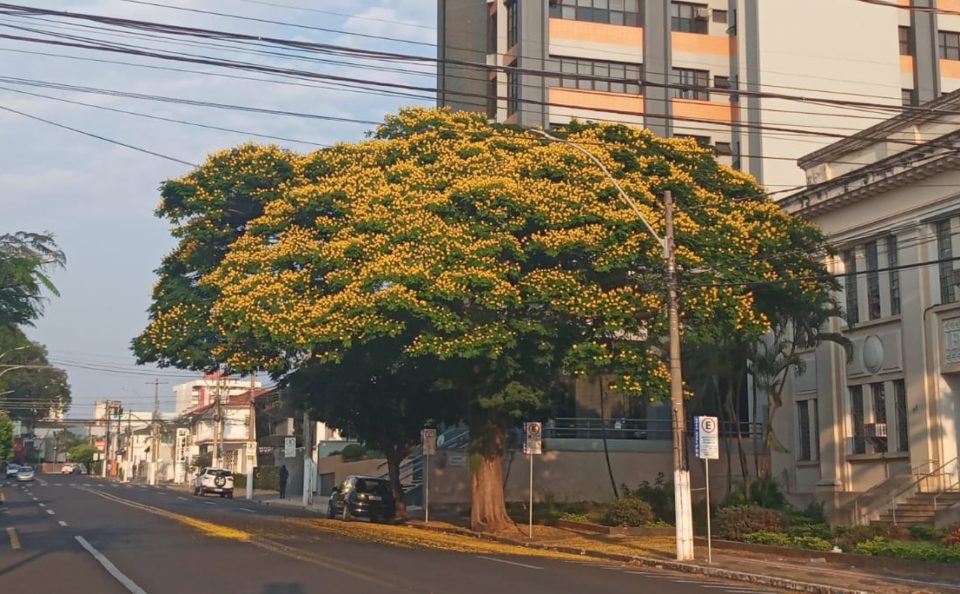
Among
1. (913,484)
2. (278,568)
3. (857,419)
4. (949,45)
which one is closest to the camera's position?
(278,568)

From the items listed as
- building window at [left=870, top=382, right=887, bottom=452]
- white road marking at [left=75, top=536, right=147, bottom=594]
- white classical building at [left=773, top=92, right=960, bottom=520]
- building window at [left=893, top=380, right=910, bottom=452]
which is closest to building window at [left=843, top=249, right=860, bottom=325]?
white classical building at [left=773, top=92, right=960, bottom=520]

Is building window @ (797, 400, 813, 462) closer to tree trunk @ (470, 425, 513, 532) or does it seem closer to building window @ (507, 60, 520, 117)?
tree trunk @ (470, 425, 513, 532)

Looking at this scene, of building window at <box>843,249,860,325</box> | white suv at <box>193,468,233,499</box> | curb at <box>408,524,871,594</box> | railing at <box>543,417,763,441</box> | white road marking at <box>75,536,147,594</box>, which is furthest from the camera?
white suv at <box>193,468,233,499</box>

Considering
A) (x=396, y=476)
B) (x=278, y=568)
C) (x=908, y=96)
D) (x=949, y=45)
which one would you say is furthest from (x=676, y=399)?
(x=949, y=45)

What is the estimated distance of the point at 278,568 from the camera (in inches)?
733

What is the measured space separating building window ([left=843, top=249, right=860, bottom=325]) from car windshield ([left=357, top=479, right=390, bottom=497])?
50.9ft

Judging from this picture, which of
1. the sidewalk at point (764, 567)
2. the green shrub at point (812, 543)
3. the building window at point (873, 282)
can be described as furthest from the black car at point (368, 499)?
the building window at point (873, 282)

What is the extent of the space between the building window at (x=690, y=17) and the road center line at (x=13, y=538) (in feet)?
117

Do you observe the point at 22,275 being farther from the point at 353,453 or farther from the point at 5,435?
the point at 5,435

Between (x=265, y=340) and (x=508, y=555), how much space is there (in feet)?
30.1

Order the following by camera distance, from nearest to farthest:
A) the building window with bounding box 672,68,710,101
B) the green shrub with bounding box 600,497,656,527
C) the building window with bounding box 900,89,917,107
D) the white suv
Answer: the green shrub with bounding box 600,497,656,527 → the building window with bounding box 900,89,917,107 → the building window with bounding box 672,68,710,101 → the white suv

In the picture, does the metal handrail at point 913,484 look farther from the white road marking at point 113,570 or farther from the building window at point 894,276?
the white road marking at point 113,570

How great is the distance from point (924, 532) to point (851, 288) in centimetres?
991

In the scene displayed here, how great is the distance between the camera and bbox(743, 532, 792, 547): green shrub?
994 inches
